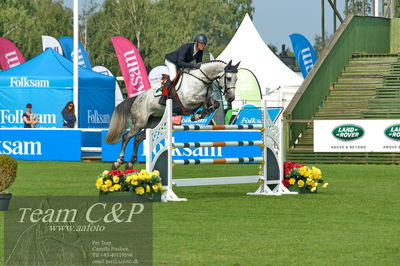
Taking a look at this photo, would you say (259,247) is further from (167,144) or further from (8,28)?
(8,28)

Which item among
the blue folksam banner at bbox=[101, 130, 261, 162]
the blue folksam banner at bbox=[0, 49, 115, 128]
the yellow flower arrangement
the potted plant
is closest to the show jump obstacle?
the yellow flower arrangement

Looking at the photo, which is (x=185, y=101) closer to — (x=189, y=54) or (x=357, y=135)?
(x=189, y=54)

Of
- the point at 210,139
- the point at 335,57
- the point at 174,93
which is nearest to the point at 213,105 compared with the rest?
the point at 174,93

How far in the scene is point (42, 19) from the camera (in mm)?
103938

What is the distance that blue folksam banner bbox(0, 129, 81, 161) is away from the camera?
1153 inches

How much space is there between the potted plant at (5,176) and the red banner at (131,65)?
2646cm

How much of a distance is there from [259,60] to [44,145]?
25.5 meters

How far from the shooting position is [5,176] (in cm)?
1275

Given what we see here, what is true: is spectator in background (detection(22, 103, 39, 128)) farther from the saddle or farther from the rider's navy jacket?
the rider's navy jacket

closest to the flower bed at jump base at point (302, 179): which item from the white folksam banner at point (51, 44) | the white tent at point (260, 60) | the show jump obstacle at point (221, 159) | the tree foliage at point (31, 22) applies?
the show jump obstacle at point (221, 159)

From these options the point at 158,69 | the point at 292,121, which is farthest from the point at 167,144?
the point at 158,69

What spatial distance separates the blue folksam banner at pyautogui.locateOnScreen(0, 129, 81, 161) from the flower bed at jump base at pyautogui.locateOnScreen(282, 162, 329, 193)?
1371cm

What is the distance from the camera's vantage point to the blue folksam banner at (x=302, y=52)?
1892 inches

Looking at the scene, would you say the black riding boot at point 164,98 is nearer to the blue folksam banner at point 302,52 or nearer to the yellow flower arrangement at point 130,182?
the yellow flower arrangement at point 130,182
